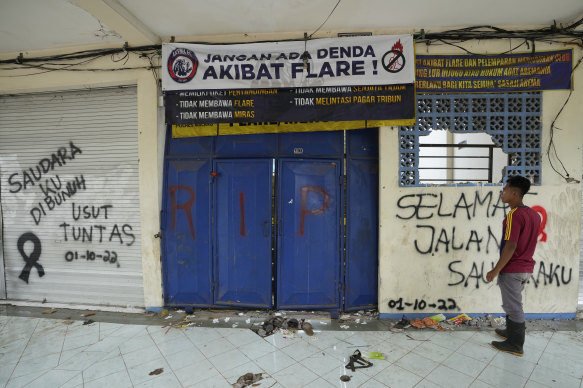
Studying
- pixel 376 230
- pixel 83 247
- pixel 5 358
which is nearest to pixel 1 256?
pixel 83 247

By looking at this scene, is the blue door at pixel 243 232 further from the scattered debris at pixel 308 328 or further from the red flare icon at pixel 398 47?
the red flare icon at pixel 398 47

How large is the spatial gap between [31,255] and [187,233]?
2.84 metres

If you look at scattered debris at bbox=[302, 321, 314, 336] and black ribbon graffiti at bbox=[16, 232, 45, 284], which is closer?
scattered debris at bbox=[302, 321, 314, 336]

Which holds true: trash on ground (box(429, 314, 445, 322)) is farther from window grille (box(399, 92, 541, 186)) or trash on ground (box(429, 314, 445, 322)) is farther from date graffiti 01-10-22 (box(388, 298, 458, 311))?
window grille (box(399, 92, 541, 186))

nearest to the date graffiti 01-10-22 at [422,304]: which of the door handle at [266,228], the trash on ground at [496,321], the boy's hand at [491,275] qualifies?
the trash on ground at [496,321]

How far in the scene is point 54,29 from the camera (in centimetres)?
374

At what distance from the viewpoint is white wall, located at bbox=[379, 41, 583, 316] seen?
371 centimetres

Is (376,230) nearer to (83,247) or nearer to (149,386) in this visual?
(149,386)

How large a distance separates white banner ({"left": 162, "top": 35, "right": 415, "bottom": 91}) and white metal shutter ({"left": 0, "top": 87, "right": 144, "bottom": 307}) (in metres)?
1.09

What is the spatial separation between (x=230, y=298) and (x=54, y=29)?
460 cm

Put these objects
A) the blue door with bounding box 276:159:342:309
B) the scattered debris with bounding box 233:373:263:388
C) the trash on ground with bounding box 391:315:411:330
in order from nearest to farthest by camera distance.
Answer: the scattered debris with bounding box 233:373:263:388
the trash on ground with bounding box 391:315:411:330
the blue door with bounding box 276:159:342:309

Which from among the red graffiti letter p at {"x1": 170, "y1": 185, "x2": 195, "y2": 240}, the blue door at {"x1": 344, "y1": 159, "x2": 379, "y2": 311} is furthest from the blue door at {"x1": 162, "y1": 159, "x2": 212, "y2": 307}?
the blue door at {"x1": 344, "y1": 159, "x2": 379, "y2": 311}

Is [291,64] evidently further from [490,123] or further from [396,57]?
[490,123]

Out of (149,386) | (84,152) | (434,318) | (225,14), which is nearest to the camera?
(149,386)
